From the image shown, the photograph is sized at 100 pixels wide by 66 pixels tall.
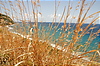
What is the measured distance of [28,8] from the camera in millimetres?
1589

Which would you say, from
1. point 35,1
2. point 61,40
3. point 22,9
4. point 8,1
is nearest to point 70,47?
point 61,40

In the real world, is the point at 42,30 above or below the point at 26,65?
above

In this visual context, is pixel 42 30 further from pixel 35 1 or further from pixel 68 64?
pixel 68 64

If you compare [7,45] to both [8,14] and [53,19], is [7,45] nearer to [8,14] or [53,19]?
[8,14]

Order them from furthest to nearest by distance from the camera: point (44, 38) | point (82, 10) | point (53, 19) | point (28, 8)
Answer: point (44, 38), point (53, 19), point (28, 8), point (82, 10)

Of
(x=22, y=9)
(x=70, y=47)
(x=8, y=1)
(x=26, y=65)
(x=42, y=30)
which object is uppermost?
(x=8, y=1)

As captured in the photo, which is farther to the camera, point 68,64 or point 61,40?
point 61,40

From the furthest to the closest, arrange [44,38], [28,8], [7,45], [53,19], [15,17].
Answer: [15,17], [7,45], [44,38], [53,19], [28,8]

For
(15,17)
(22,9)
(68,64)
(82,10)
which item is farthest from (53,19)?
(15,17)

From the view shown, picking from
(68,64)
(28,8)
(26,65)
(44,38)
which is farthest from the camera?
(44,38)

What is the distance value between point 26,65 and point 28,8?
92 centimetres

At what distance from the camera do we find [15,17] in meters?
2.17

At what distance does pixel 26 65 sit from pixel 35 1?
3.26 ft

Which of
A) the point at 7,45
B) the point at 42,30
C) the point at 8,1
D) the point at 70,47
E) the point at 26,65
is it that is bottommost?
the point at 26,65
